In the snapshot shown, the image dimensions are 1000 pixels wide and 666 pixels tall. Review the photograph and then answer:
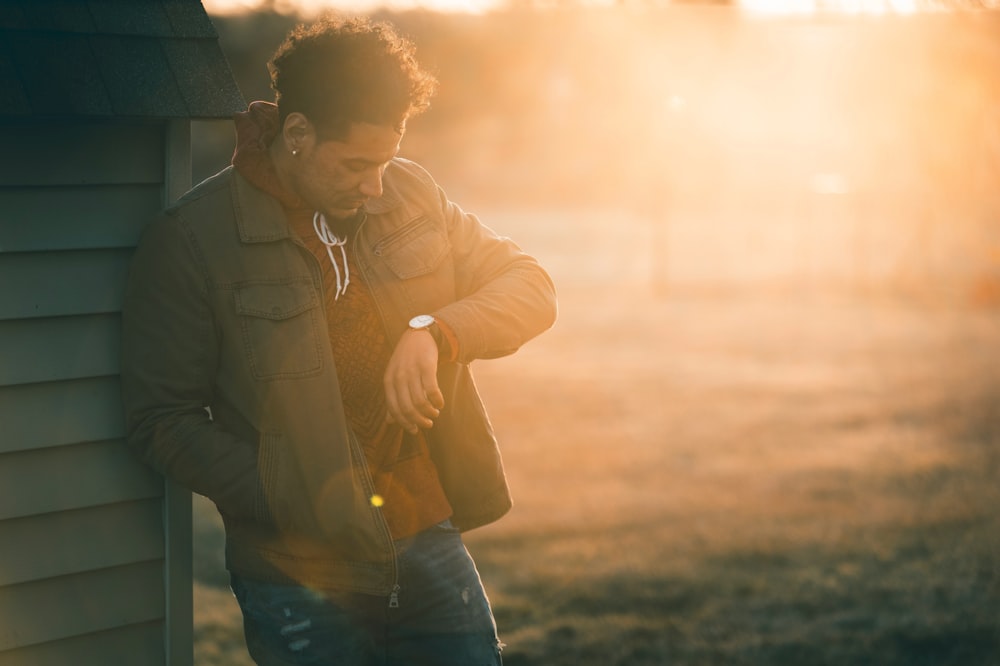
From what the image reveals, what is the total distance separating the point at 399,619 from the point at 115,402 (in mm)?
836

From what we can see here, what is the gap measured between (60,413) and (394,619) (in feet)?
2.94

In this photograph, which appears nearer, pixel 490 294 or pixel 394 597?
pixel 394 597

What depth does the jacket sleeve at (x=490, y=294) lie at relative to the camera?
8.87 feet

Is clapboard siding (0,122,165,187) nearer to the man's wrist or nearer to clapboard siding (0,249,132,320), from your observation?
clapboard siding (0,249,132,320)

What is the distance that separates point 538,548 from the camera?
307 inches

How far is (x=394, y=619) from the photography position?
269 cm

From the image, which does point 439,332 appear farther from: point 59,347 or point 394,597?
point 59,347

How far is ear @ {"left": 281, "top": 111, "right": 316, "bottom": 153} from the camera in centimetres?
255

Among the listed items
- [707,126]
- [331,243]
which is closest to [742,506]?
[331,243]

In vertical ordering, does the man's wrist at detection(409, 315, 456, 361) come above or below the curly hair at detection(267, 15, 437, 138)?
below

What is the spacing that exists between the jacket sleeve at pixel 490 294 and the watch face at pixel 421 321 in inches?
1.4

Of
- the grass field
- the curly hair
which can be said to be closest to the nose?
the curly hair

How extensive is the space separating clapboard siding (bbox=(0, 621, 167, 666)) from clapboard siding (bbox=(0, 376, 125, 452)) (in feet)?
1.52

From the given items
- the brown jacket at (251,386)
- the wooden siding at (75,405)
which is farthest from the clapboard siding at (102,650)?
the brown jacket at (251,386)
